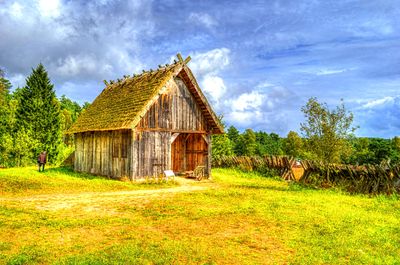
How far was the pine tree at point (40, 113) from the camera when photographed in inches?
1672

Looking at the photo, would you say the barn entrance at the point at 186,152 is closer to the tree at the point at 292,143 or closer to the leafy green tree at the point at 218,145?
the leafy green tree at the point at 218,145

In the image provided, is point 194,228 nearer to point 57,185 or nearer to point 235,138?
point 57,185

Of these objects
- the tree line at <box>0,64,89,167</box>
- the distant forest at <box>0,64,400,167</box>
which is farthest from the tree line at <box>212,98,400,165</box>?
the tree line at <box>0,64,89,167</box>

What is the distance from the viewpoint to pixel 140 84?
2402 centimetres

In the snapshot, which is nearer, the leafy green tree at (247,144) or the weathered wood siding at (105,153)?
the weathered wood siding at (105,153)

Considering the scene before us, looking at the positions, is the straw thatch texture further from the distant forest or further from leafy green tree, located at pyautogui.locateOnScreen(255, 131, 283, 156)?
leafy green tree, located at pyautogui.locateOnScreen(255, 131, 283, 156)

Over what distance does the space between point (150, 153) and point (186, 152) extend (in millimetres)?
5524

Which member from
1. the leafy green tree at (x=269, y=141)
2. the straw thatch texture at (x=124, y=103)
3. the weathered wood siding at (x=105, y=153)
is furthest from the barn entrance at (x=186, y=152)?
the leafy green tree at (x=269, y=141)

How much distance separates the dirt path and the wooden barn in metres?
4.16

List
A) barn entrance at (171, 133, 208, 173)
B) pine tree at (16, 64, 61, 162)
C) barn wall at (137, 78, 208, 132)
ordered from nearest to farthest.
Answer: barn wall at (137, 78, 208, 132), barn entrance at (171, 133, 208, 173), pine tree at (16, 64, 61, 162)

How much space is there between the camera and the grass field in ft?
24.3

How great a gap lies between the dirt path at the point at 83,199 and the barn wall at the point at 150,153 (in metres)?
3.51

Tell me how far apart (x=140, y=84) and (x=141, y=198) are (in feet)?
35.5

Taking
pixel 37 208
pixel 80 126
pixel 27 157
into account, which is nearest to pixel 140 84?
pixel 80 126
